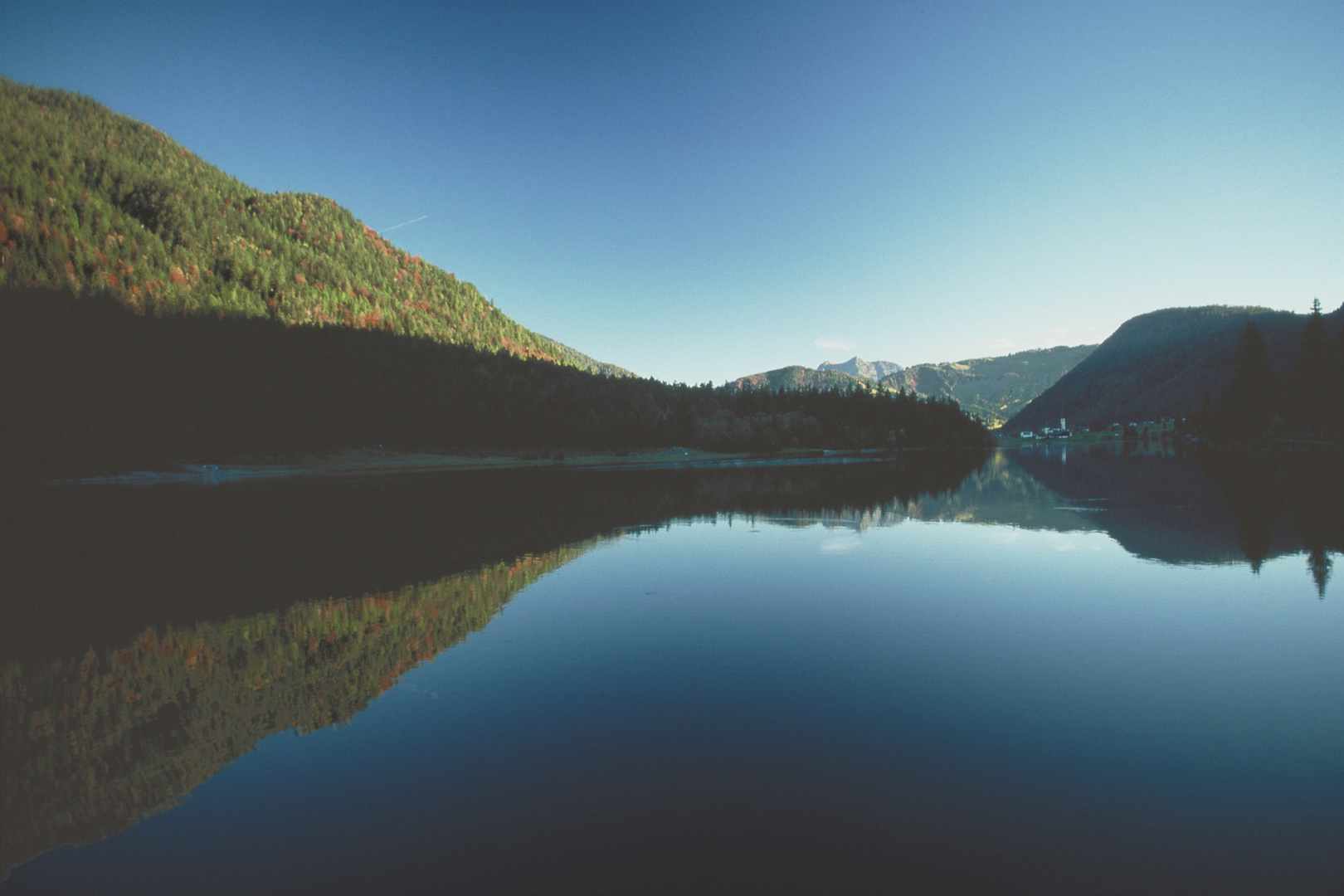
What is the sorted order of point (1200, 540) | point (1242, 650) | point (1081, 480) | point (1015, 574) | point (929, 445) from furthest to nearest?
1. point (929, 445)
2. point (1081, 480)
3. point (1200, 540)
4. point (1015, 574)
5. point (1242, 650)

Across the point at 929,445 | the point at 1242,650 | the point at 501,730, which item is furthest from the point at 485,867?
the point at 929,445

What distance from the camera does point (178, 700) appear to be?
831cm

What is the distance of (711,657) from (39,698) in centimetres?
974

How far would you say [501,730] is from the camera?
7242 millimetres

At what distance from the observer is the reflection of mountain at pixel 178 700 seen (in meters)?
6.04

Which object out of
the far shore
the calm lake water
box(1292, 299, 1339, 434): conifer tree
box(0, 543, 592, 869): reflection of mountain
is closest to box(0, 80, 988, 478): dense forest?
the far shore

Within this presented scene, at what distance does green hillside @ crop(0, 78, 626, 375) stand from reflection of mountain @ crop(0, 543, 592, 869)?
90222mm

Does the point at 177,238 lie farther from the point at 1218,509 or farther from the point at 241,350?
the point at 1218,509

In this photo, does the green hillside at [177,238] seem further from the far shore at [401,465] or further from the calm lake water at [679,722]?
the calm lake water at [679,722]

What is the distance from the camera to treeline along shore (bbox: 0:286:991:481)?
55750mm

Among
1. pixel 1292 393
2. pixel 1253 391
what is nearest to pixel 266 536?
pixel 1292 393

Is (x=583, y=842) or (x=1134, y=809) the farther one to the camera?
(x=1134, y=809)

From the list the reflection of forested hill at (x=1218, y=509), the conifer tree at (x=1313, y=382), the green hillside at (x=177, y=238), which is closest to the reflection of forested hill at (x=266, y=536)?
the reflection of forested hill at (x=1218, y=509)

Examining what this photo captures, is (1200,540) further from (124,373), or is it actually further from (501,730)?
(124,373)
